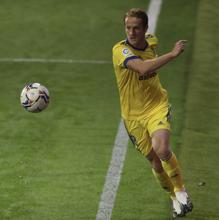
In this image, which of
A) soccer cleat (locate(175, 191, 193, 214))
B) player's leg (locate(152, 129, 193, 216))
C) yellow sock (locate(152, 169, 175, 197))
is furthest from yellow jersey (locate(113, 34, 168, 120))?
soccer cleat (locate(175, 191, 193, 214))

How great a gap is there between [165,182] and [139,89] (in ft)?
3.85

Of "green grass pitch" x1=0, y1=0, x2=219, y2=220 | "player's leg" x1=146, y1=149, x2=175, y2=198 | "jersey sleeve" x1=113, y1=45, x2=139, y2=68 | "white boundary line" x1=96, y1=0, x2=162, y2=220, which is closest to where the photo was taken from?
"jersey sleeve" x1=113, y1=45, x2=139, y2=68

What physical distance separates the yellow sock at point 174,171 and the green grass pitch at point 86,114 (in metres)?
0.40

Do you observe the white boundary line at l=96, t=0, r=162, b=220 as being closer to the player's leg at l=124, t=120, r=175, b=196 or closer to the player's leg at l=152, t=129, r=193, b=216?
the player's leg at l=124, t=120, r=175, b=196

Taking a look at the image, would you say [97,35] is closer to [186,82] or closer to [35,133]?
[186,82]

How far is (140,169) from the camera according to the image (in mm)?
11320

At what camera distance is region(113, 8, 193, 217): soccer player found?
30.7 ft

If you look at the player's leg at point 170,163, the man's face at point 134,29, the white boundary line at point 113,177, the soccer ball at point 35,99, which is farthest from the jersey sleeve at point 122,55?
the white boundary line at point 113,177

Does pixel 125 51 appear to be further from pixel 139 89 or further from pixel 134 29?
pixel 139 89

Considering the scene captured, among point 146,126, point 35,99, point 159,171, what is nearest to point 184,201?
point 159,171

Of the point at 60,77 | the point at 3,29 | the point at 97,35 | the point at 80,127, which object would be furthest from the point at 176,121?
the point at 3,29

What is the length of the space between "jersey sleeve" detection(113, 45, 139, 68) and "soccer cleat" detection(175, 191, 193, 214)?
1.69 m

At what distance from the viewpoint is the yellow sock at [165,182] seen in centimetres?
985

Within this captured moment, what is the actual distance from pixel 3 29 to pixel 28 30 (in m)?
0.58
